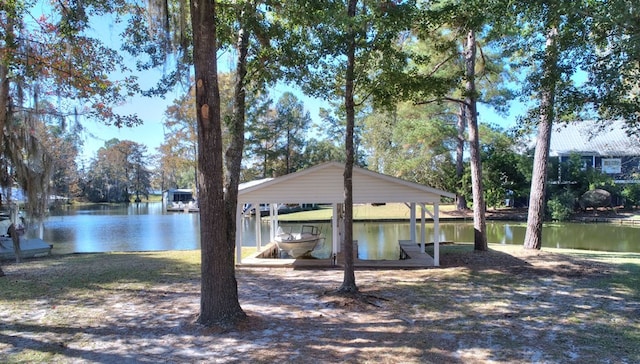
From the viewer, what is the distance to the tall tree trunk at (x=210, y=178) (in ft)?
16.5

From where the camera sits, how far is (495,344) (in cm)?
452

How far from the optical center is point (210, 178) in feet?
16.6

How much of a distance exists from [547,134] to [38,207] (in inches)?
497

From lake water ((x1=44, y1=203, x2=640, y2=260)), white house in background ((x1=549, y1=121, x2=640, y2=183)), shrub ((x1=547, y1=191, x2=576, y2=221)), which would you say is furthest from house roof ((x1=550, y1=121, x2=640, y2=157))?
lake water ((x1=44, y1=203, x2=640, y2=260))

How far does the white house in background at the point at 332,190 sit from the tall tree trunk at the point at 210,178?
5127mm

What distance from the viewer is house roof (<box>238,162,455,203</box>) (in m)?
10.3

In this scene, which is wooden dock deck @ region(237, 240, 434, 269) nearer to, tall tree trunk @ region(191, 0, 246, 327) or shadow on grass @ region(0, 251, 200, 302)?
shadow on grass @ region(0, 251, 200, 302)

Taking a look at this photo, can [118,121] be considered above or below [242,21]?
below

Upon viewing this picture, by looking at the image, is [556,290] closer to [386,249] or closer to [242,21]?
[242,21]

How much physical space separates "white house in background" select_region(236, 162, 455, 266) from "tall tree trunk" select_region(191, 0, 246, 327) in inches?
202

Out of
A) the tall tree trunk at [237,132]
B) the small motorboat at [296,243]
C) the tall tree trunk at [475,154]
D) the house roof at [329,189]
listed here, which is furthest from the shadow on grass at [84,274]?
the tall tree trunk at [475,154]

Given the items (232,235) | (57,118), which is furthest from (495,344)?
(57,118)

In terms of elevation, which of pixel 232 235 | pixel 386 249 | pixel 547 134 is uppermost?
pixel 547 134

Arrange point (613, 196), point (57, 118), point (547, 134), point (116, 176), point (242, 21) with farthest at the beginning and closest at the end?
point (116, 176) < point (613, 196) < point (547, 134) < point (57, 118) < point (242, 21)
